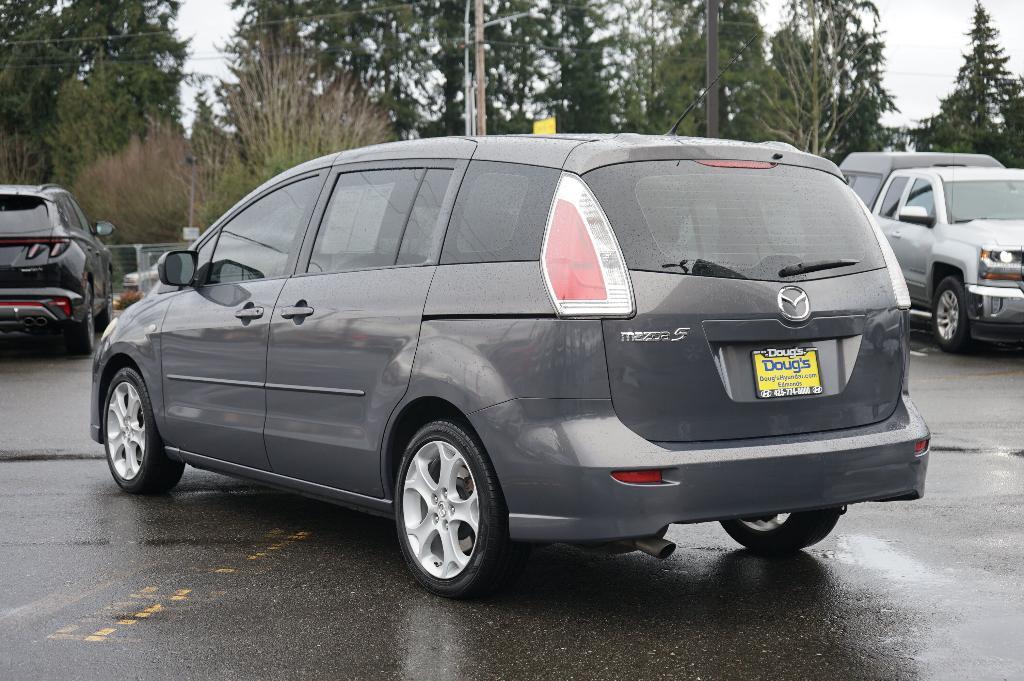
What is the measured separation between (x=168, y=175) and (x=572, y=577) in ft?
160

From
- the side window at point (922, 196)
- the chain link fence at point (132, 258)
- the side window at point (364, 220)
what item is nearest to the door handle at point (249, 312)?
the side window at point (364, 220)

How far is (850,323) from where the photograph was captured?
5.07 metres

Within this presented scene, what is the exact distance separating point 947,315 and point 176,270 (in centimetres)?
1008

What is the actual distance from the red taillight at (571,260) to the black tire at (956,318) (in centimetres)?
1040

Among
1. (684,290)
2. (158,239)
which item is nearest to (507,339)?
(684,290)

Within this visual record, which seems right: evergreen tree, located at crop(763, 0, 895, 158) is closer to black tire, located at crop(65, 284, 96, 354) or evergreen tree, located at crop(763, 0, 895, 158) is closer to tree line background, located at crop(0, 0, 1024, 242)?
tree line background, located at crop(0, 0, 1024, 242)

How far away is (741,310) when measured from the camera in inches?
189

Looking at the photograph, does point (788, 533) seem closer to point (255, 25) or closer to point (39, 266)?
point (39, 266)

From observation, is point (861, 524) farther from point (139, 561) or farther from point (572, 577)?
point (139, 561)

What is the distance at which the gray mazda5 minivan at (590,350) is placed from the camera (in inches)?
185

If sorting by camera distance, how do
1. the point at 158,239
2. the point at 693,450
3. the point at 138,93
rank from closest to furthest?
the point at 693,450, the point at 158,239, the point at 138,93

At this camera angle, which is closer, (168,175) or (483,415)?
(483,415)

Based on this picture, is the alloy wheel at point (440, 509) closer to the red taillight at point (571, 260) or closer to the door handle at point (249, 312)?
the red taillight at point (571, 260)

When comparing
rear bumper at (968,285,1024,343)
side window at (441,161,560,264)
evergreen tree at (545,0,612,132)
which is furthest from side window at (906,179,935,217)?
evergreen tree at (545,0,612,132)
